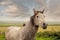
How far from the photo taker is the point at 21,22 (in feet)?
6.85

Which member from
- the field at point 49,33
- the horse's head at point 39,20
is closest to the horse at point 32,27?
the horse's head at point 39,20

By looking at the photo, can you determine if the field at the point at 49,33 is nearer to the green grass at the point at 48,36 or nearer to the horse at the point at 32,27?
the green grass at the point at 48,36

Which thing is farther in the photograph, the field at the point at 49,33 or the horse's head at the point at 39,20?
the field at the point at 49,33

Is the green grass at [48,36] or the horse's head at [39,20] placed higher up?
the horse's head at [39,20]

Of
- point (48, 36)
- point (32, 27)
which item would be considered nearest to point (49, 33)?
point (48, 36)

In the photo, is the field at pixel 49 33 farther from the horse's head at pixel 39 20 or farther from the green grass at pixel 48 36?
the horse's head at pixel 39 20

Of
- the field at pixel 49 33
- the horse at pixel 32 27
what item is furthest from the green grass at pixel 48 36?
the horse at pixel 32 27

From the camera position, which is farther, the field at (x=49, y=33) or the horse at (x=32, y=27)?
the field at (x=49, y=33)

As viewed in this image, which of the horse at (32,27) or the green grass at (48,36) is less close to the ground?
the horse at (32,27)

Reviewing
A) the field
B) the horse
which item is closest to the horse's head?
the horse

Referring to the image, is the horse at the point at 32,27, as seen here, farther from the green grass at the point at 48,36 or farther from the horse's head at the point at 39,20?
the green grass at the point at 48,36

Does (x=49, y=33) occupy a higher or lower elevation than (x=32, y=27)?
lower

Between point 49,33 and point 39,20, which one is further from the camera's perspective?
point 49,33

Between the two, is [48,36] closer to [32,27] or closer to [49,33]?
[49,33]
